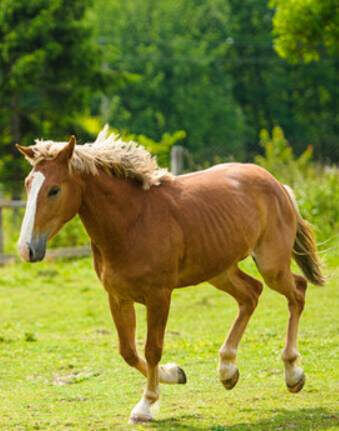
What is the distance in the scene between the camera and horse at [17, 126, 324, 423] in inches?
281

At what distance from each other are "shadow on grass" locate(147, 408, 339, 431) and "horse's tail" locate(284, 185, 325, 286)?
6.18 ft

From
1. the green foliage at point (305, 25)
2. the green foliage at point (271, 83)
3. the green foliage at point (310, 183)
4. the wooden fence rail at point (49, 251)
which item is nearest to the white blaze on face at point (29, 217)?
the green foliage at point (305, 25)

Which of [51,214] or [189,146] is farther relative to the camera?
[189,146]

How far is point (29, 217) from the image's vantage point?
6.91 metres

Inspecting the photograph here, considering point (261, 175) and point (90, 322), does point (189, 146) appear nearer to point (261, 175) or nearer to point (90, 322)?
point (90, 322)

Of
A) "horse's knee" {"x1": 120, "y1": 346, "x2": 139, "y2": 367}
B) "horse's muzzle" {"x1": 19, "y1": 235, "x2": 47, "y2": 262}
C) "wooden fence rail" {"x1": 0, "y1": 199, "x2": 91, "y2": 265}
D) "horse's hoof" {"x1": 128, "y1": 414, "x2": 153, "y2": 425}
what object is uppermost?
"horse's muzzle" {"x1": 19, "y1": 235, "x2": 47, "y2": 262}

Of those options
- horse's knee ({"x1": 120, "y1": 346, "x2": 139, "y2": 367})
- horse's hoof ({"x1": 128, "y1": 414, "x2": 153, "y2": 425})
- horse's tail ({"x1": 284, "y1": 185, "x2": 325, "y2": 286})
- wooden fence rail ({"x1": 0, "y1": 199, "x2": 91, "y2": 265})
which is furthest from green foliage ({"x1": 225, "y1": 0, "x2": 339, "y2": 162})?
horse's hoof ({"x1": 128, "y1": 414, "x2": 153, "y2": 425})

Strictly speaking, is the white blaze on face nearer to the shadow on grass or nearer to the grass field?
the grass field

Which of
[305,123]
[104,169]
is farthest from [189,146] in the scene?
[104,169]

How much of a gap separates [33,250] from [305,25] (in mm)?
8119

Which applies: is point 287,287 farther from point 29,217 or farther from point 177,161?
point 177,161

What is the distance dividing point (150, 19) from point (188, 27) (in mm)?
2211

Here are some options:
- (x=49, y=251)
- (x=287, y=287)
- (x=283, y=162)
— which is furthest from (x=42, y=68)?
(x=287, y=287)

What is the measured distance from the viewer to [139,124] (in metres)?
51.0
